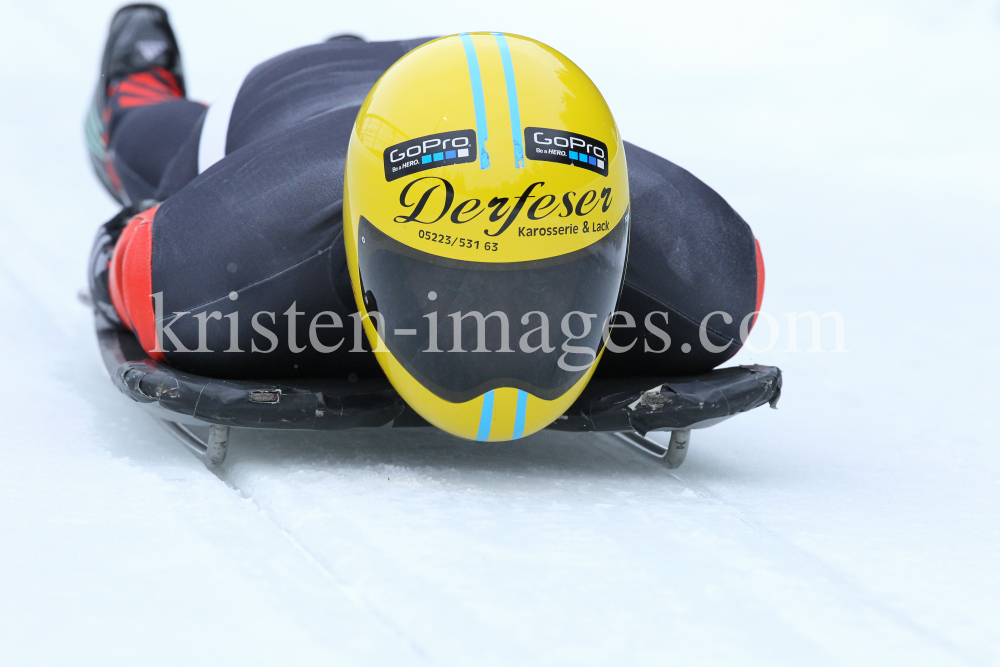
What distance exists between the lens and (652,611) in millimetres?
1386

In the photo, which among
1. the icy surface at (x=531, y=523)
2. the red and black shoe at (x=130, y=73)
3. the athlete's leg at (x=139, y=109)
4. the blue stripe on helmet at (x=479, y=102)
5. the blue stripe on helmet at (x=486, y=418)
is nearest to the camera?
the icy surface at (x=531, y=523)

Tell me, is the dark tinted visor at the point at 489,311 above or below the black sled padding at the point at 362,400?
above

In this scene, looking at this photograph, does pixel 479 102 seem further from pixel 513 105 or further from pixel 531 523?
pixel 531 523

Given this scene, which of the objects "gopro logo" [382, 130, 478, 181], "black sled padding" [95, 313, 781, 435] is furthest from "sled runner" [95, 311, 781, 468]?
"gopro logo" [382, 130, 478, 181]

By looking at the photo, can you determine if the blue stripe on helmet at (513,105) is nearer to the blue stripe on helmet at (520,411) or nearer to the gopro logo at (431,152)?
the gopro logo at (431,152)

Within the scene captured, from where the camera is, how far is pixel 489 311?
5.43ft

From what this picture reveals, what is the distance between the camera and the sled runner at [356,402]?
1819mm

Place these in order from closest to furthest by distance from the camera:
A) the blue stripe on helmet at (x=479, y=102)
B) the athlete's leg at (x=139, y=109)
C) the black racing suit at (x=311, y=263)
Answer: the blue stripe on helmet at (x=479, y=102)
the black racing suit at (x=311, y=263)
the athlete's leg at (x=139, y=109)

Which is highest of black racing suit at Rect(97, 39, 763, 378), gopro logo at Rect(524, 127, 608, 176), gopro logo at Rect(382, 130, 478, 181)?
gopro logo at Rect(524, 127, 608, 176)

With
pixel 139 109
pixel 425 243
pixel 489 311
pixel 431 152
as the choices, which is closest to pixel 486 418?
pixel 489 311

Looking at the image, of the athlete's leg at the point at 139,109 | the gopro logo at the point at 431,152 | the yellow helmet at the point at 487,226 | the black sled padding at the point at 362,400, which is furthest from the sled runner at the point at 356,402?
the athlete's leg at the point at 139,109

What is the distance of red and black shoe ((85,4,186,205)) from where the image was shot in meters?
3.37

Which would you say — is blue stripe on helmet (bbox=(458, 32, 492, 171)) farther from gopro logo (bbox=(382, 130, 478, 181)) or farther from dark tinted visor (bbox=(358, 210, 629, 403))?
dark tinted visor (bbox=(358, 210, 629, 403))

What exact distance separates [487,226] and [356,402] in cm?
46
